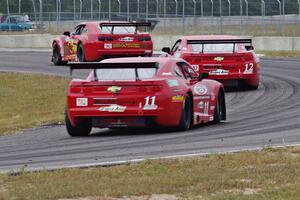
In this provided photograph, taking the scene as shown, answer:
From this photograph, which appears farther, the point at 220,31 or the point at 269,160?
the point at 220,31

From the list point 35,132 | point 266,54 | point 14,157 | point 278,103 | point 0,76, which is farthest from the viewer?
point 266,54

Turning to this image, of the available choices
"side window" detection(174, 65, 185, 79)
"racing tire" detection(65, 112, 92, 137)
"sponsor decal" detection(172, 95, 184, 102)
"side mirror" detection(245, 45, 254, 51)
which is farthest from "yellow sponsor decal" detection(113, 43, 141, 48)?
"sponsor decal" detection(172, 95, 184, 102)

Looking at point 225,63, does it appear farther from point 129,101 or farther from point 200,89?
point 129,101

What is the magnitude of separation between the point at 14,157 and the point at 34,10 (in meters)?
42.1

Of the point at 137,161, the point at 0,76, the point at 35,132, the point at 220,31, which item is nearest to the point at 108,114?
the point at 35,132

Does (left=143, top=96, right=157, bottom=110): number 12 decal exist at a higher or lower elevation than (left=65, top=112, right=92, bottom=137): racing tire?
higher

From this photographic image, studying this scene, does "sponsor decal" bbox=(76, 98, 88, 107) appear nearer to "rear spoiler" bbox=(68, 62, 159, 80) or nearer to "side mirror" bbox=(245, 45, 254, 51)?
"rear spoiler" bbox=(68, 62, 159, 80)

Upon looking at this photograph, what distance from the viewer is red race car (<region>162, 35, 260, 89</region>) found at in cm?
2338

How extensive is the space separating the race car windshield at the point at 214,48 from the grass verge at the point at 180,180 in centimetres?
1203

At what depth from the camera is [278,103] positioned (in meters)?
20.1

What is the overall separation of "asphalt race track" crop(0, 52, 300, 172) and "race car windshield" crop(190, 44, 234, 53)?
2.50m

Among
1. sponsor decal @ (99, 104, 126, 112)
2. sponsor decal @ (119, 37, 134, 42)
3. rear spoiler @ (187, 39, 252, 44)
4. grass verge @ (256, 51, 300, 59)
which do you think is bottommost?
grass verge @ (256, 51, 300, 59)

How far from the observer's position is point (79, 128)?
15.6 m

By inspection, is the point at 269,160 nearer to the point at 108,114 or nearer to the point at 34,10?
the point at 108,114
